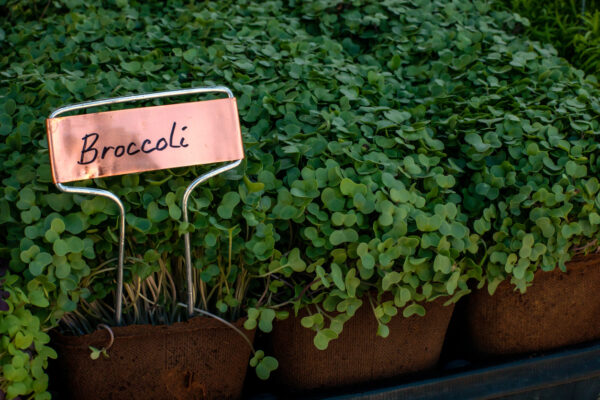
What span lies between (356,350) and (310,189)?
1.22 feet

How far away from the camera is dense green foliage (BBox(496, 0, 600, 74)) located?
6.51 feet

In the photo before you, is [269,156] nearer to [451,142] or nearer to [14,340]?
[451,142]

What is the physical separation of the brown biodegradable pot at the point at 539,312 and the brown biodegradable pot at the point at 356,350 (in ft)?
0.46

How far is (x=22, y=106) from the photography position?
1.27 m

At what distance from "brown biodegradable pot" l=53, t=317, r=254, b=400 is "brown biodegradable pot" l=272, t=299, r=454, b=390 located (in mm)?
104

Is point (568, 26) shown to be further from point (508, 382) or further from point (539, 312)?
point (508, 382)

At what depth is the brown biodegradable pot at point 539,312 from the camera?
132 cm

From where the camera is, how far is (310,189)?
1095 millimetres

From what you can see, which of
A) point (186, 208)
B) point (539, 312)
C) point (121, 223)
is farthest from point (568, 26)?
point (121, 223)

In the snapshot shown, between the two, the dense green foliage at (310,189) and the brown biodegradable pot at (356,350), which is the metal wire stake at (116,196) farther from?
the brown biodegradable pot at (356,350)

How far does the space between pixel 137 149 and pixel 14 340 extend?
36cm

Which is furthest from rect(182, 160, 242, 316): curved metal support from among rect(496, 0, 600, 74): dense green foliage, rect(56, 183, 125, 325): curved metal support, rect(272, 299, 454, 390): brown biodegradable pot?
rect(496, 0, 600, 74): dense green foliage

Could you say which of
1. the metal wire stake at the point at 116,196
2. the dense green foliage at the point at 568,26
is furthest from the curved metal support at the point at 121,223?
the dense green foliage at the point at 568,26

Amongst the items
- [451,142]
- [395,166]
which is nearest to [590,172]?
[451,142]
